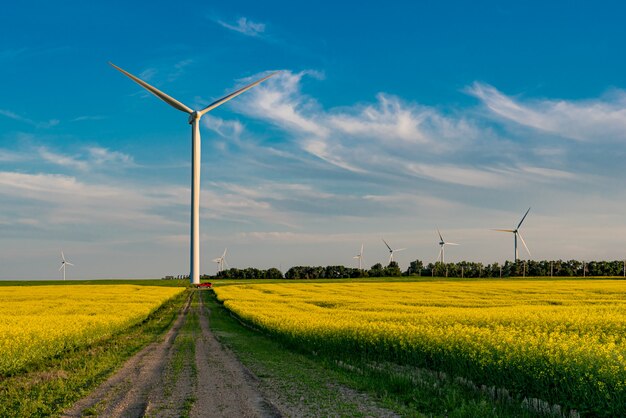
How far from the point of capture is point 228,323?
51250mm

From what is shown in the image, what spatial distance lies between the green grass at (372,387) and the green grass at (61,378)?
639 centimetres

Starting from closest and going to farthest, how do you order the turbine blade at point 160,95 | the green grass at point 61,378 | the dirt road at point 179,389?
the dirt road at point 179,389 < the green grass at point 61,378 < the turbine blade at point 160,95

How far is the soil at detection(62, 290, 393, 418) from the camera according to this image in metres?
15.9

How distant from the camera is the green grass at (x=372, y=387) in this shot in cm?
1606

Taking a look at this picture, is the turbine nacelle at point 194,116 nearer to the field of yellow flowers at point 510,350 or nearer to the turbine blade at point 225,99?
the turbine blade at point 225,99

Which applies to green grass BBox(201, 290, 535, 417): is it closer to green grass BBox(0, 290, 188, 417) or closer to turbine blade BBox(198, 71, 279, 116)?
green grass BBox(0, 290, 188, 417)

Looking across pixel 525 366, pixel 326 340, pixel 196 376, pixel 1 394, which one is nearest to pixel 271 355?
pixel 326 340

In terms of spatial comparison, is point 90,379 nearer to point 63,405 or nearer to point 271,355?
point 63,405

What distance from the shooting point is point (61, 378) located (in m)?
22.3

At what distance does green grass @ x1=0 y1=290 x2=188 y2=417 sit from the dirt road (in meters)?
0.67

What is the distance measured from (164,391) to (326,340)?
11.6 meters

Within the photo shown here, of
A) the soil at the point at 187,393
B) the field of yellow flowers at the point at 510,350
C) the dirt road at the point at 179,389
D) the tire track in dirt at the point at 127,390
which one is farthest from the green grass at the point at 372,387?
the tire track in dirt at the point at 127,390

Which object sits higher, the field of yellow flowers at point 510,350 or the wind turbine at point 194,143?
the wind turbine at point 194,143

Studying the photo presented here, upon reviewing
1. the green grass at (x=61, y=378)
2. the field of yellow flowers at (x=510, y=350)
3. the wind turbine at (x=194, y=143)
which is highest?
the wind turbine at (x=194, y=143)
